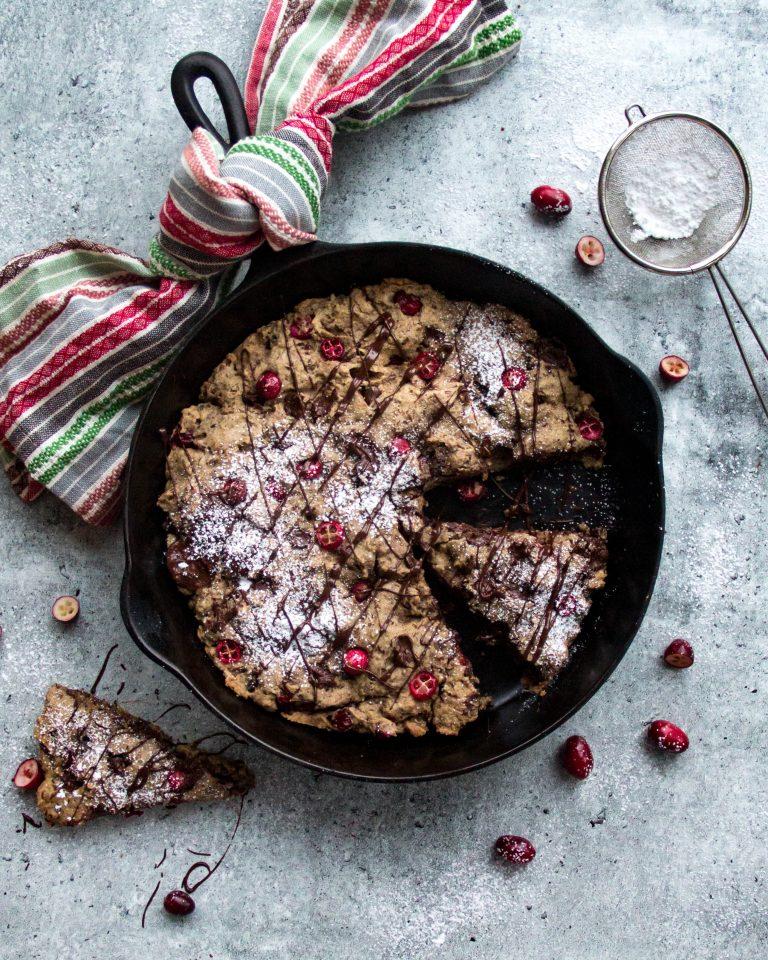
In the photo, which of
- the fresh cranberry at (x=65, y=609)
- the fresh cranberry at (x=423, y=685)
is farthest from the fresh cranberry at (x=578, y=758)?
the fresh cranberry at (x=65, y=609)

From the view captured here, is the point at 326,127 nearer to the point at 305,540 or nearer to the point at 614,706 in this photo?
the point at 305,540

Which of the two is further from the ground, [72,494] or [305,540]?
[72,494]

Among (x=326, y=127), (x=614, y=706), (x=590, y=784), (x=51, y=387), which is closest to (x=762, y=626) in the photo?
(x=614, y=706)

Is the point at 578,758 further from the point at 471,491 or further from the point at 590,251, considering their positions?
the point at 590,251

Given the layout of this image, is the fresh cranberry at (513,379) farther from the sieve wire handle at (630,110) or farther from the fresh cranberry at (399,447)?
the sieve wire handle at (630,110)

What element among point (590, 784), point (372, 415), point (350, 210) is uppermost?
point (350, 210)

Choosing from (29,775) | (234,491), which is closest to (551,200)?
Result: (234,491)

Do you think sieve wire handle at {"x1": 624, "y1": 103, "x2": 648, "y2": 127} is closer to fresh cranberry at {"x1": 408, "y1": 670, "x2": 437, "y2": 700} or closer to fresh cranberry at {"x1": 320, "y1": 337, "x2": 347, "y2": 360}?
fresh cranberry at {"x1": 320, "y1": 337, "x2": 347, "y2": 360}
